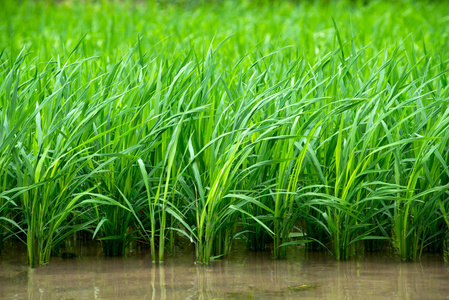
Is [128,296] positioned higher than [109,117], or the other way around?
[109,117]

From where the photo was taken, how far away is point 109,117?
2412 mm

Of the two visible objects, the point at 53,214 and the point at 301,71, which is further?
the point at 301,71

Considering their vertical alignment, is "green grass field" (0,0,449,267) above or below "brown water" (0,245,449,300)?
above

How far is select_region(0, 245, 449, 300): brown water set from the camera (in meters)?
1.98

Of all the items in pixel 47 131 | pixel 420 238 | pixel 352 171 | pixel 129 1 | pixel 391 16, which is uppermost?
pixel 129 1

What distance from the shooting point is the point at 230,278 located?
83.6 inches

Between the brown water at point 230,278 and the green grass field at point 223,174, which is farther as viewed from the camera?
the green grass field at point 223,174

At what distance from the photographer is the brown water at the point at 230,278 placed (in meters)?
1.98

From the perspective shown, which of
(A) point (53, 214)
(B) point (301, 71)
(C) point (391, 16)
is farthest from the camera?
(C) point (391, 16)

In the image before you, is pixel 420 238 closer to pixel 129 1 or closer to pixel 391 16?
pixel 391 16

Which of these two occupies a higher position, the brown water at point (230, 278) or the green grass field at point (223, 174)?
the green grass field at point (223, 174)

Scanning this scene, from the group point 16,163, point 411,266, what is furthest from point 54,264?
point 411,266

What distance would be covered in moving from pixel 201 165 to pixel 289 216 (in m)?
0.42

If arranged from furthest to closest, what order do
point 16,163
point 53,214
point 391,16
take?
point 391,16, point 53,214, point 16,163
